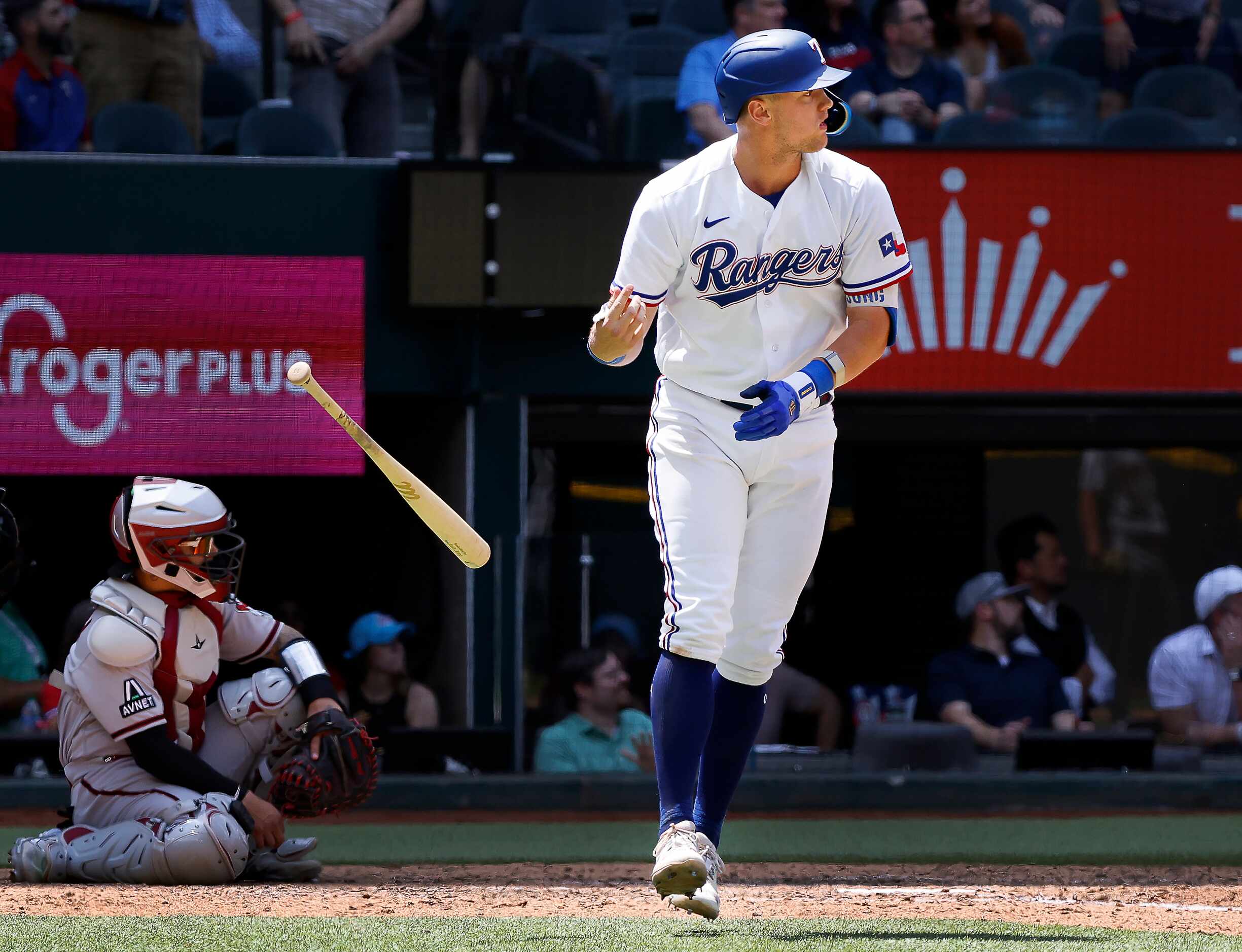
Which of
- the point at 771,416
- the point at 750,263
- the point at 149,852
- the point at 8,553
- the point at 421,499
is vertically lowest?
the point at 149,852

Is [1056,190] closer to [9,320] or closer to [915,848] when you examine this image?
[915,848]

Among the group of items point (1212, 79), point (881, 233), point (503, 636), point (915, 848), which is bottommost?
point (915, 848)

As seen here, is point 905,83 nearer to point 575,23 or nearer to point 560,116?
point 575,23

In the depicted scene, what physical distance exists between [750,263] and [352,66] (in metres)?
5.20

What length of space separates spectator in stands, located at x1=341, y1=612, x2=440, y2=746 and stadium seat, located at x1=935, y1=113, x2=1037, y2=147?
3.42m

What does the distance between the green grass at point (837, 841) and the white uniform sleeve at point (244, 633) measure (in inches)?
36.3

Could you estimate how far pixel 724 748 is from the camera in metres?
3.99

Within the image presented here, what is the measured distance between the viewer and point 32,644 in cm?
781

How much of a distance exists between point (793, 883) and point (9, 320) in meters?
4.82

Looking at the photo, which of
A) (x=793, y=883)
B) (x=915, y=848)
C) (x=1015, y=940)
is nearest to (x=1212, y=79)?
(x=915, y=848)

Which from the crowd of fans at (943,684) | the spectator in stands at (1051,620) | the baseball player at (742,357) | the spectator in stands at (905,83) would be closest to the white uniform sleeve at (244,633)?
the baseball player at (742,357)

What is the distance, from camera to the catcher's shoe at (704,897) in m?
3.55

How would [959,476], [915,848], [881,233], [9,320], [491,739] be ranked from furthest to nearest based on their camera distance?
1. [959,476]
2. [9,320]
3. [491,739]
4. [915,848]
5. [881,233]

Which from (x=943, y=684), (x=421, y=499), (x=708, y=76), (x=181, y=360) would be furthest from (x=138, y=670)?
(x=708, y=76)
